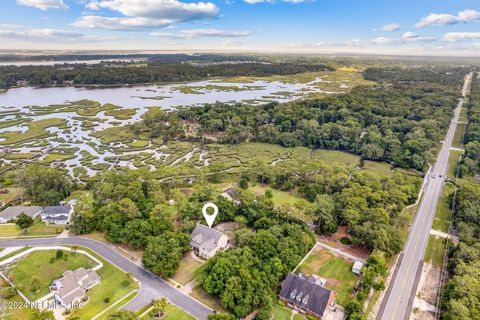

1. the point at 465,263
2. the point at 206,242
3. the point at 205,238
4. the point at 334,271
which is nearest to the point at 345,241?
the point at 334,271

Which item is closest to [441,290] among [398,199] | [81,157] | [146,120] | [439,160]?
[398,199]

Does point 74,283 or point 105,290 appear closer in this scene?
point 74,283

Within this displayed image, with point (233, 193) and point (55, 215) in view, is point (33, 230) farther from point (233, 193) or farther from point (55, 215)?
point (233, 193)

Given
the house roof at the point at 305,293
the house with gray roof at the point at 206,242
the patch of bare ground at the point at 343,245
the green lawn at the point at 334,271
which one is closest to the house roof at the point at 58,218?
the house with gray roof at the point at 206,242

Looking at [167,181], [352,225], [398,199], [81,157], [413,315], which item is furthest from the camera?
[81,157]

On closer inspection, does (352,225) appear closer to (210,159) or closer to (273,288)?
(273,288)

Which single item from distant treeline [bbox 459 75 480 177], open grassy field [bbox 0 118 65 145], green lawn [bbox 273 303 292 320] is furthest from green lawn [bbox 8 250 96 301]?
distant treeline [bbox 459 75 480 177]
